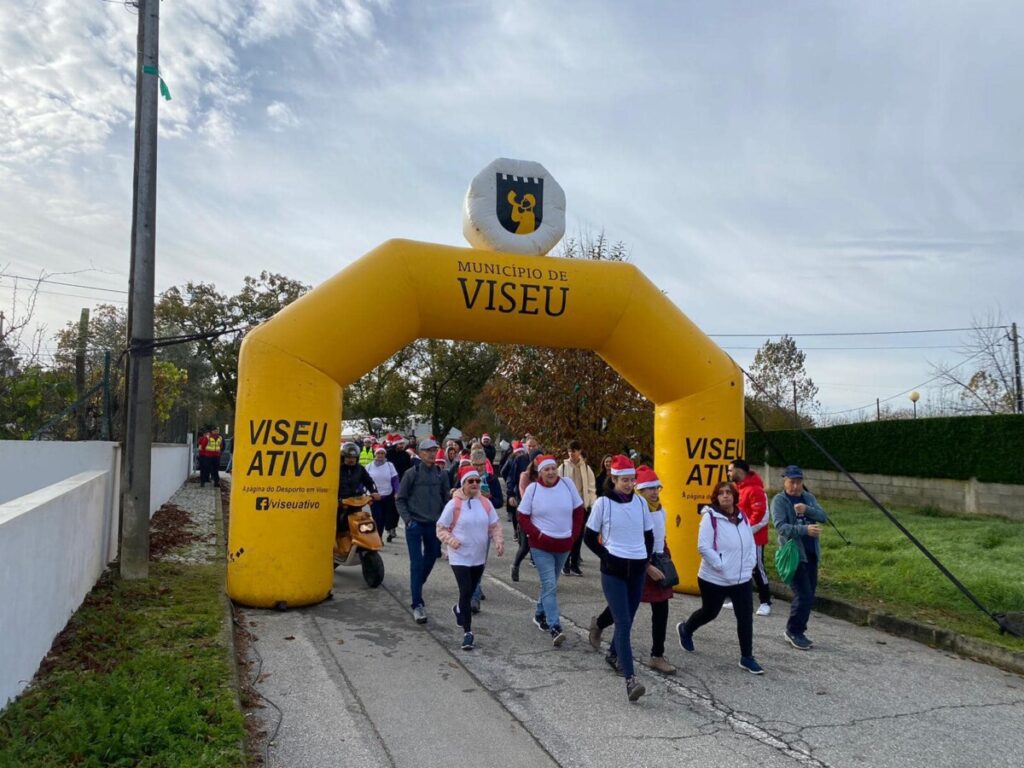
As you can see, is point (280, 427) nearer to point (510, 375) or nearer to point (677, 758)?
point (677, 758)

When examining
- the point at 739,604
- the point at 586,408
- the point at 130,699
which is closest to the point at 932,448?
the point at 586,408

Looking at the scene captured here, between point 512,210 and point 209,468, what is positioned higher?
point 512,210

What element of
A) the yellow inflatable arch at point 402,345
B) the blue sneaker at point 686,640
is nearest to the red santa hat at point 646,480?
the blue sneaker at point 686,640

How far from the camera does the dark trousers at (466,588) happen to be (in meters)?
7.11

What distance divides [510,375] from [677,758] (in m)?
12.7

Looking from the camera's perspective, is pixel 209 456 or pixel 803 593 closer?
pixel 803 593

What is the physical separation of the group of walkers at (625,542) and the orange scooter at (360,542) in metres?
1.25

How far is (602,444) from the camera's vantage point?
1573 cm

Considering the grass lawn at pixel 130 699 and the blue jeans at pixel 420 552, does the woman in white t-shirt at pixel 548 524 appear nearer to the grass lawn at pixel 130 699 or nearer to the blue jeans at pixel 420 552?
the blue jeans at pixel 420 552

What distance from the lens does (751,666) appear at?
6461 millimetres

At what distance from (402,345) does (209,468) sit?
720 inches

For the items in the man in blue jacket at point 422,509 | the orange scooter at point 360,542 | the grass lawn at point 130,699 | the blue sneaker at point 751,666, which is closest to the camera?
the grass lawn at point 130,699

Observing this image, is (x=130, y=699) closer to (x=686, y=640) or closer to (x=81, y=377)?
(x=686, y=640)

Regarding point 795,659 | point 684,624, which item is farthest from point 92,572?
point 795,659
